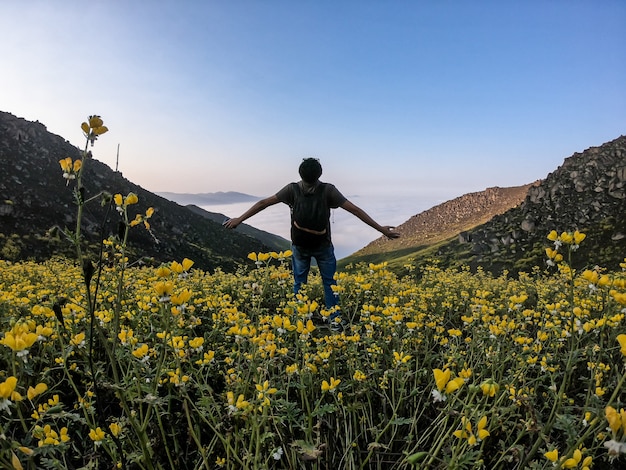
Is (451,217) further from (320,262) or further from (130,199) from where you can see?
(130,199)

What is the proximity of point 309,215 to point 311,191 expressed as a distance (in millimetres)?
382

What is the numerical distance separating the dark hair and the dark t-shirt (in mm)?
113

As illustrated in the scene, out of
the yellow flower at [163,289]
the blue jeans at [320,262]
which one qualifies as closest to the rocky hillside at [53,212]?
the blue jeans at [320,262]

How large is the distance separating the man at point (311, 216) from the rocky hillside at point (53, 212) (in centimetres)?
5417

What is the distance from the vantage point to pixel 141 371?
337 cm

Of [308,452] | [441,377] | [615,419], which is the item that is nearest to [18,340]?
[308,452]

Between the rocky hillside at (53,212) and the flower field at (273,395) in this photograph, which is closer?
the flower field at (273,395)

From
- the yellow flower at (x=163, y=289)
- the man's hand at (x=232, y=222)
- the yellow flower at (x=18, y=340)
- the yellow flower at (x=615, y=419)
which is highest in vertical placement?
the man's hand at (x=232, y=222)

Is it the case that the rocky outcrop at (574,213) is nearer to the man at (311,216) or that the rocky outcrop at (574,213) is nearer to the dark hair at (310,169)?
the man at (311,216)

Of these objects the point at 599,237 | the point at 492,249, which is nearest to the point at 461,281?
the point at 599,237

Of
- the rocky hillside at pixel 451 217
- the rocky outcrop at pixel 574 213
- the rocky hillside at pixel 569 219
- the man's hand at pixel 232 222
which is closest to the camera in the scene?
the man's hand at pixel 232 222

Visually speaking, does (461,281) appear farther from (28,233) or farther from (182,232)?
(182,232)

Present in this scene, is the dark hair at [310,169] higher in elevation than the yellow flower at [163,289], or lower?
higher

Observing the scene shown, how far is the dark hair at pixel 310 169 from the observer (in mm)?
6184
